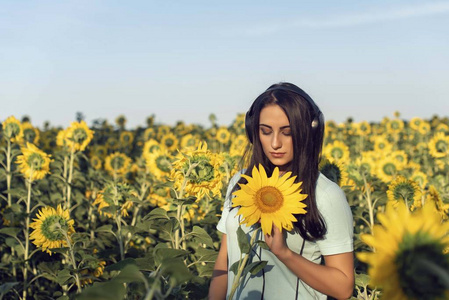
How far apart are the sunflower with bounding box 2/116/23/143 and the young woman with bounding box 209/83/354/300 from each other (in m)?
3.11

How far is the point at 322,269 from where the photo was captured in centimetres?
170

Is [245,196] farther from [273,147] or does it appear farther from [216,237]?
[216,237]

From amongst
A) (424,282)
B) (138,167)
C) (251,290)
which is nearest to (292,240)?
(251,290)

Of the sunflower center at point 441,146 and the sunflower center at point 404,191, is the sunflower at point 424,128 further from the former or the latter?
the sunflower center at point 404,191

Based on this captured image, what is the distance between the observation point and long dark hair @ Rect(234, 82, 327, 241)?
70.9 inches

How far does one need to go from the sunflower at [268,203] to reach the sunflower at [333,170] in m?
1.90

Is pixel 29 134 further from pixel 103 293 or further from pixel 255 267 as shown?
pixel 103 293

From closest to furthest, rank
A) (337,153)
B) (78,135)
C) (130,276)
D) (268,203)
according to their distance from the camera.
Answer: (130,276), (268,203), (78,135), (337,153)

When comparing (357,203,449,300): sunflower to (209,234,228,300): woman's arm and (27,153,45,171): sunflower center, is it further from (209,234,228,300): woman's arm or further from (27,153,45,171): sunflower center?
(27,153,45,171): sunflower center

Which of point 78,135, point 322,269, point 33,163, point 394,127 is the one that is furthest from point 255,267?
point 394,127

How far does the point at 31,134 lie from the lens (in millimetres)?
5988

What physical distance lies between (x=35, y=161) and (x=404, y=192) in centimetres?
252

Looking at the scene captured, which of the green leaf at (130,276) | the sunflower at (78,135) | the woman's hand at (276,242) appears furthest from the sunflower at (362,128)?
the green leaf at (130,276)

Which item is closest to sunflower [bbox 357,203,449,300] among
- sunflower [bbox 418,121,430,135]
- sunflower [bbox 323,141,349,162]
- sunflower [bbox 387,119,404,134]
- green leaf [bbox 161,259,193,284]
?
green leaf [bbox 161,259,193,284]
